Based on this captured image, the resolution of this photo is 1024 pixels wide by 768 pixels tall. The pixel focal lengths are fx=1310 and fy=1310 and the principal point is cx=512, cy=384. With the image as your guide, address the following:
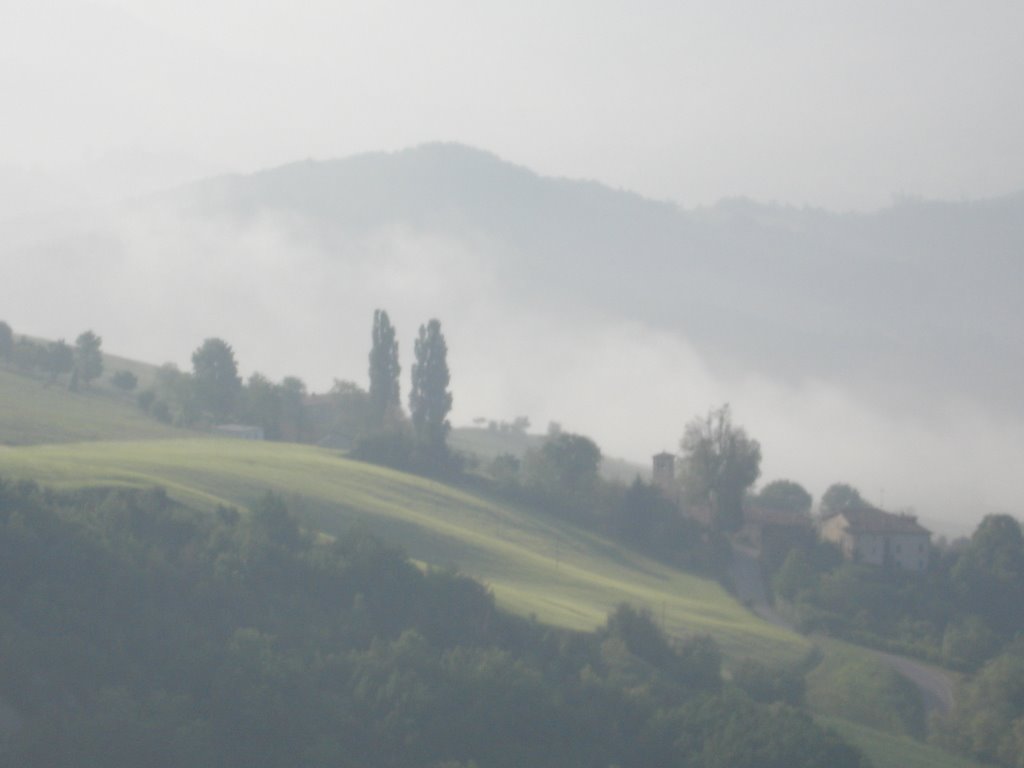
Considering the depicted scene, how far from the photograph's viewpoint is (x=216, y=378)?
9119 centimetres

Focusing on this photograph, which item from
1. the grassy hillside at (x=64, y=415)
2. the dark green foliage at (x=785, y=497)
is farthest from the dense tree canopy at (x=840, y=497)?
the grassy hillside at (x=64, y=415)

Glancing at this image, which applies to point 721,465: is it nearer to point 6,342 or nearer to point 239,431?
point 239,431

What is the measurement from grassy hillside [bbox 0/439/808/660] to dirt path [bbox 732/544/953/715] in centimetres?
172

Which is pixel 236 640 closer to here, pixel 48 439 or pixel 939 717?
pixel 939 717

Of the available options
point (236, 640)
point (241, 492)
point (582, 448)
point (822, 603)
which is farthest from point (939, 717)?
point (582, 448)

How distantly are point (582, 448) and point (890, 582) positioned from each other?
19593 mm

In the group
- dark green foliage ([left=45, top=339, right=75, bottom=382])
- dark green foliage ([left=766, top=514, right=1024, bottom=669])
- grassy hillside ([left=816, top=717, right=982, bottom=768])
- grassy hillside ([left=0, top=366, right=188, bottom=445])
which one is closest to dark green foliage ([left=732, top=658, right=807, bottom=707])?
grassy hillside ([left=816, top=717, right=982, bottom=768])

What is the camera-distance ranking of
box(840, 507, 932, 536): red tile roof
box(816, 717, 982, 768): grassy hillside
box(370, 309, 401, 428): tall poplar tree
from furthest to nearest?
box(370, 309, 401, 428): tall poplar tree, box(840, 507, 932, 536): red tile roof, box(816, 717, 982, 768): grassy hillside

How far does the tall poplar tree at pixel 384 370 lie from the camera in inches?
3376

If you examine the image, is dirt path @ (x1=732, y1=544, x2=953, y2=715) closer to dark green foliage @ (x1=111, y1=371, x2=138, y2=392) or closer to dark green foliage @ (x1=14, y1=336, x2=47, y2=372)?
dark green foliage @ (x1=111, y1=371, x2=138, y2=392)

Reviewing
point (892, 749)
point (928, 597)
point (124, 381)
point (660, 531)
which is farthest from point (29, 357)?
point (892, 749)

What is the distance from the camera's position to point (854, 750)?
32.6m

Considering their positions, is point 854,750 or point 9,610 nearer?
point 9,610

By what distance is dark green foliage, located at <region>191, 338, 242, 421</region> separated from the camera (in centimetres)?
8756
